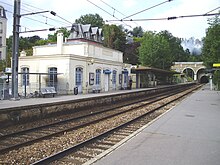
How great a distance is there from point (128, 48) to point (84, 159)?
66197mm

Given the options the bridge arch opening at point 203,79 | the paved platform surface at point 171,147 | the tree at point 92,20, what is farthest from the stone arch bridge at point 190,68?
the paved platform surface at point 171,147

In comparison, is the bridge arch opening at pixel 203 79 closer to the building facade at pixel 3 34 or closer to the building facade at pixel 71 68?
the building facade at pixel 3 34

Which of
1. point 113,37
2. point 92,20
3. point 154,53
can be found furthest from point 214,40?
point 92,20

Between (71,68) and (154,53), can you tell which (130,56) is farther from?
(71,68)

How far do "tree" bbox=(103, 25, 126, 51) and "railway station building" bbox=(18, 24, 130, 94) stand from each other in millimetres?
31760

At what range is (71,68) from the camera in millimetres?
25984

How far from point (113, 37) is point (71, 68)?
4358cm

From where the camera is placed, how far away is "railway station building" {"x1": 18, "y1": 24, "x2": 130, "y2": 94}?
84.9ft

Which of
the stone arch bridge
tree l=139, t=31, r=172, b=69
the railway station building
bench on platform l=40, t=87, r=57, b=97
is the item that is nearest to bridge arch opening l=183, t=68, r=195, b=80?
the stone arch bridge

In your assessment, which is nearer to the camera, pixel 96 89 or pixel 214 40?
pixel 214 40

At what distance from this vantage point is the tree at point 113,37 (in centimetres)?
6753

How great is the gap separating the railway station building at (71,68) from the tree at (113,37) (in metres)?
31.8

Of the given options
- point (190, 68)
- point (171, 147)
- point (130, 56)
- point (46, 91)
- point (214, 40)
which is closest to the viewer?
point (171, 147)

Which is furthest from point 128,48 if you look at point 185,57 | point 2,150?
point 2,150
